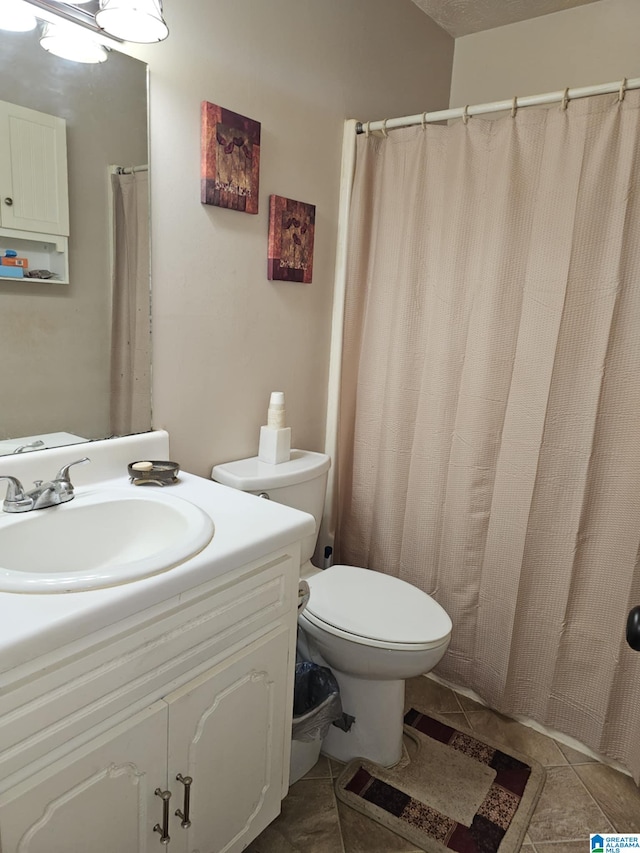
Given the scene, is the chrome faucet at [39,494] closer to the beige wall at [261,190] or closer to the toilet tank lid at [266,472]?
the beige wall at [261,190]

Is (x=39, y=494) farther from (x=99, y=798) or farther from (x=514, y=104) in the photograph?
(x=514, y=104)

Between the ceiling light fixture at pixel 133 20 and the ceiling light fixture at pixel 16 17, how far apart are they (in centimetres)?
12

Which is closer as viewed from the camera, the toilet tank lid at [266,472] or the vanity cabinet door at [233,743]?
the vanity cabinet door at [233,743]

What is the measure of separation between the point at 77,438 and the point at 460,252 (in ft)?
3.97

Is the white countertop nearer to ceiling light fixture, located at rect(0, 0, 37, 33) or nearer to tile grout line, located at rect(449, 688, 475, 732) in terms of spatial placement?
ceiling light fixture, located at rect(0, 0, 37, 33)

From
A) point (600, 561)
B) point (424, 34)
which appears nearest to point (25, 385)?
point (600, 561)

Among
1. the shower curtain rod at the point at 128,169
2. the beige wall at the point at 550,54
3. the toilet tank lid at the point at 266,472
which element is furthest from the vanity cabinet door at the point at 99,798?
the beige wall at the point at 550,54

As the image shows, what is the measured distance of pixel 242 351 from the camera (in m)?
1.66

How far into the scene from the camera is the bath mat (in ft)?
4.62

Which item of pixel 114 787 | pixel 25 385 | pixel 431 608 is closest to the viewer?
pixel 114 787

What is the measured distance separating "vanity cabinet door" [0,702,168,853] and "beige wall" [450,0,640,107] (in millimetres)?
2340

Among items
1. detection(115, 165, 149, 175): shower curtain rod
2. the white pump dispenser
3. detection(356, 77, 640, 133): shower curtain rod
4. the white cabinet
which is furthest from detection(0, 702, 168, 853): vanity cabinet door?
detection(356, 77, 640, 133): shower curtain rod

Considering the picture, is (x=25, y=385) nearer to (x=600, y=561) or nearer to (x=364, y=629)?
(x=364, y=629)

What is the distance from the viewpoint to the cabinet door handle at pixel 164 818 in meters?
0.97
